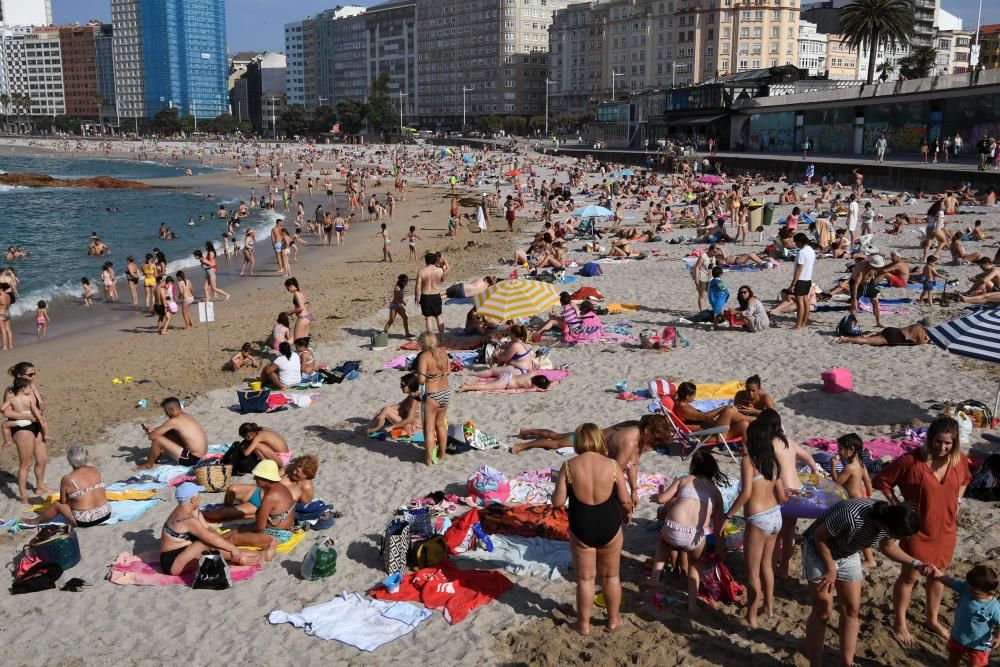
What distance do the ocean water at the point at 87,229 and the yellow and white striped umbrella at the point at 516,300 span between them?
39.6 feet

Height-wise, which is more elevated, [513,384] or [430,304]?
[430,304]

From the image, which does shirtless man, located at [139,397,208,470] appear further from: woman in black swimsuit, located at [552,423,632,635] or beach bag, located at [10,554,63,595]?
woman in black swimsuit, located at [552,423,632,635]

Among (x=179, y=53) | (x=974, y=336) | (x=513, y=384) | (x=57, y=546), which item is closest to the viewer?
(x=57, y=546)

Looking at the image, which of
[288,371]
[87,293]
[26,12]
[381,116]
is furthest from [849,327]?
[26,12]

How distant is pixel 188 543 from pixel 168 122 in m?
147

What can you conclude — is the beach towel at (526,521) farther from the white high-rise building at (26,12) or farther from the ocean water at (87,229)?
the white high-rise building at (26,12)

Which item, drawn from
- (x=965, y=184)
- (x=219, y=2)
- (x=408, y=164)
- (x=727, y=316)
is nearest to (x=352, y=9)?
(x=219, y=2)

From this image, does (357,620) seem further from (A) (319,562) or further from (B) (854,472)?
(B) (854,472)

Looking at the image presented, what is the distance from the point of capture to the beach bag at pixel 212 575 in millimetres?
6371

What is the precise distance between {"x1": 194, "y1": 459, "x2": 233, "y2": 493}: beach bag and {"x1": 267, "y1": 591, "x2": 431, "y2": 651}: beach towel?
255 cm

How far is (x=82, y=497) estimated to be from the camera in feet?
24.7

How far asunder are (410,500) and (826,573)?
4.24 m

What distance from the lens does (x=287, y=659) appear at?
547 centimetres

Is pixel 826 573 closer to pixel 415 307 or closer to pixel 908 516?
pixel 908 516
